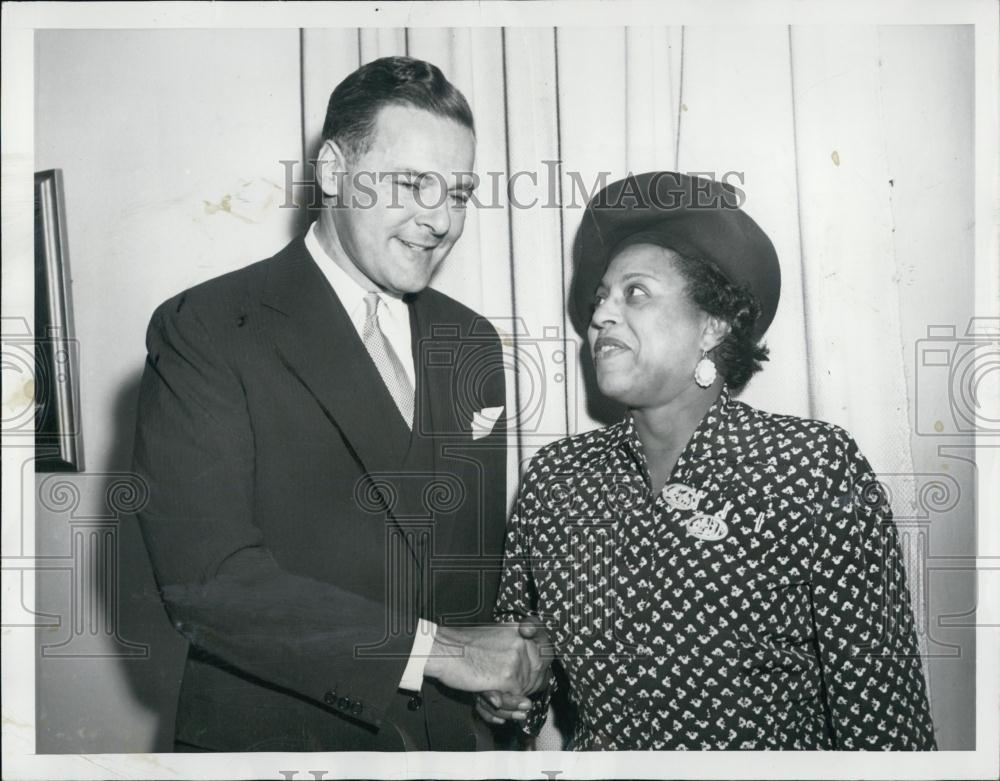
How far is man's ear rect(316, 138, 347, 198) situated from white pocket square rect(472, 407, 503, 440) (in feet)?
1.56

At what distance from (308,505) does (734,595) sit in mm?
754

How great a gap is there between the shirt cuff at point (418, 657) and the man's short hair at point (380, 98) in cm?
86

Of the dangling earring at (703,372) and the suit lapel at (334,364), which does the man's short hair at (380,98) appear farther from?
the dangling earring at (703,372)

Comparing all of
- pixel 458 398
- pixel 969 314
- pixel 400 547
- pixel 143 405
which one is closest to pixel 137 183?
pixel 143 405

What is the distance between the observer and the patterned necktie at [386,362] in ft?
5.23

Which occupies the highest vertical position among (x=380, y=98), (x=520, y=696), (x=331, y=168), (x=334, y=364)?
(x=380, y=98)

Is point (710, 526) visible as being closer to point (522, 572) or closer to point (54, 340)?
point (522, 572)

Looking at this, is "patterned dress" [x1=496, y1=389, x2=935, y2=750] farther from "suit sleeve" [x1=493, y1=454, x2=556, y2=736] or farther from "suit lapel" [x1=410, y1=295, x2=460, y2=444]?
"suit lapel" [x1=410, y1=295, x2=460, y2=444]

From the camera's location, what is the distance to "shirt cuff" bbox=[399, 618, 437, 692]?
1.58m

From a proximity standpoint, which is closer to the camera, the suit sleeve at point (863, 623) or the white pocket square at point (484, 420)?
the suit sleeve at point (863, 623)

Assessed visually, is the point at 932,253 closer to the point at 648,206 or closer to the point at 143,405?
the point at 648,206

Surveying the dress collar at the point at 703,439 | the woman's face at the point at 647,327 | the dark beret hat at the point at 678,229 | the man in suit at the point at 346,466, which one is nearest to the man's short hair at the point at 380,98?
the man in suit at the point at 346,466

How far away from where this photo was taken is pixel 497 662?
5.28 feet

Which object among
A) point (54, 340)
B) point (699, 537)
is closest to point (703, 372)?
point (699, 537)
